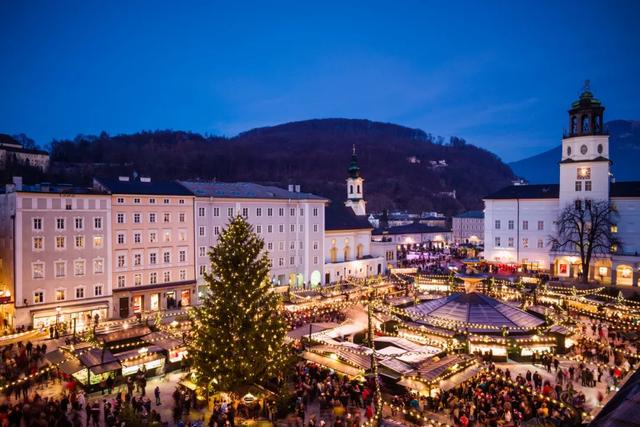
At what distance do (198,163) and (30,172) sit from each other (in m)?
33.6

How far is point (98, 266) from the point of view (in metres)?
34.6

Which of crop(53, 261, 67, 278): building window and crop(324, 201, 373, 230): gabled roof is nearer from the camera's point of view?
crop(53, 261, 67, 278): building window

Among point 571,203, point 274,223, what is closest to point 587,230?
point 571,203

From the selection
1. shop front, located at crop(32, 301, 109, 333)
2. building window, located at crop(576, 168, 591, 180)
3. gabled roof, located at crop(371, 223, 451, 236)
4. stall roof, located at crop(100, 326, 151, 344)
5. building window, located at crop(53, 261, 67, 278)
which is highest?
building window, located at crop(576, 168, 591, 180)

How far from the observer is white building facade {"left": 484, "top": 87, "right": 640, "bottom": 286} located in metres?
50.2

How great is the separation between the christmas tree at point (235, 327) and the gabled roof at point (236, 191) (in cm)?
2334

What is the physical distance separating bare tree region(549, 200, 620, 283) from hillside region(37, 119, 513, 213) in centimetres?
6344

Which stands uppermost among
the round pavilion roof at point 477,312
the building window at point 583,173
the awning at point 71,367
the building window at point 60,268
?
the building window at point 583,173

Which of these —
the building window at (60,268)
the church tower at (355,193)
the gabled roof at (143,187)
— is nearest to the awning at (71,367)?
the building window at (60,268)

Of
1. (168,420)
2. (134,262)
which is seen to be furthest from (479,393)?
(134,262)

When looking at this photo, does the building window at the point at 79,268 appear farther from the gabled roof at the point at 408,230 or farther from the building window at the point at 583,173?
the gabled roof at the point at 408,230

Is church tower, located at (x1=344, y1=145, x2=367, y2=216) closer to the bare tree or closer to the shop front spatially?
the bare tree

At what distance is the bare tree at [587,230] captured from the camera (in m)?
49.1

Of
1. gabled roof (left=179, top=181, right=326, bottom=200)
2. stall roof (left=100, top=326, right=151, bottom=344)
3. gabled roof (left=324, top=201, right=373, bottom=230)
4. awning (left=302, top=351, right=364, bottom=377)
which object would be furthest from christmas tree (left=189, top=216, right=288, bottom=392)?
gabled roof (left=324, top=201, right=373, bottom=230)
